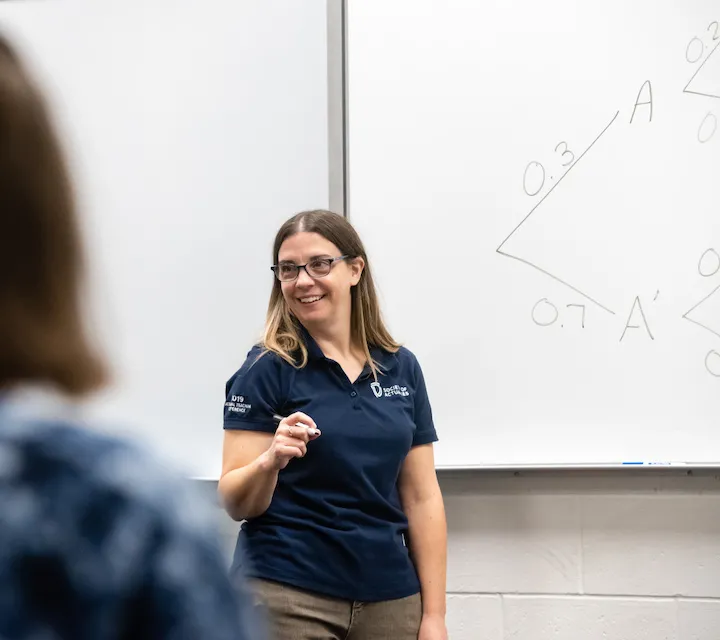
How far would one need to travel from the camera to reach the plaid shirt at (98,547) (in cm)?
33

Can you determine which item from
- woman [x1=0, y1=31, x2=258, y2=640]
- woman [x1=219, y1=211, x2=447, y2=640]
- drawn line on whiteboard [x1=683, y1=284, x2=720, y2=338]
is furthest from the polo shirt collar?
woman [x1=0, y1=31, x2=258, y2=640]

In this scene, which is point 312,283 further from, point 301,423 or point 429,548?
point 429,548

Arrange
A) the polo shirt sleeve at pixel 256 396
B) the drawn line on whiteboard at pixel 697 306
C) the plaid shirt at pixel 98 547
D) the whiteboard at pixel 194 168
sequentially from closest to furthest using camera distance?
the plaid shirt at pixel 98 547
the polo shirt sleeve at pixel 256 396
the drawn line on whiteboard at pixel 697 306
the whiteboard at pixel 194 168

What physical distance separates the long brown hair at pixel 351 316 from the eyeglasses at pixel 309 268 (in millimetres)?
31

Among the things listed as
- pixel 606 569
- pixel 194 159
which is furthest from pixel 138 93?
pixel 606 569

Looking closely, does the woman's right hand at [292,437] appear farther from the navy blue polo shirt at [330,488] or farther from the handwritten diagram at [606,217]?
the handwritten diagram at [606,217]

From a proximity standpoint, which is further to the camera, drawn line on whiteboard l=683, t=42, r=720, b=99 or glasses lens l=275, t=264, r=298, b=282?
drawn line on whiteboard l=683, t=42, r=720, b=99

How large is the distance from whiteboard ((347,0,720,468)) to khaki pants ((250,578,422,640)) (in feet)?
1.70

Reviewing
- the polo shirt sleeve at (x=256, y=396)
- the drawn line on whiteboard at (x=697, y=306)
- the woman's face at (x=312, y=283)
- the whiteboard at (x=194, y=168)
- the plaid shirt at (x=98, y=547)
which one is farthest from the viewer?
the whiteboard at (x=194, y=168)

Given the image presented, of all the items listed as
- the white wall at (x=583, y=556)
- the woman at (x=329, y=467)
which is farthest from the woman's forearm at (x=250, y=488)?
the white wall at (x=583, y=556)

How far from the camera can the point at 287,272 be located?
1.50m

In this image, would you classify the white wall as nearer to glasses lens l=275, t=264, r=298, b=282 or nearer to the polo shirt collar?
the polo shirt collar

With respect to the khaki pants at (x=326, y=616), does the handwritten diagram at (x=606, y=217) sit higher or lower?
higher

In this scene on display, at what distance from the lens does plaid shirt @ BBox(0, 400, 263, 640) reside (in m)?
0.33
